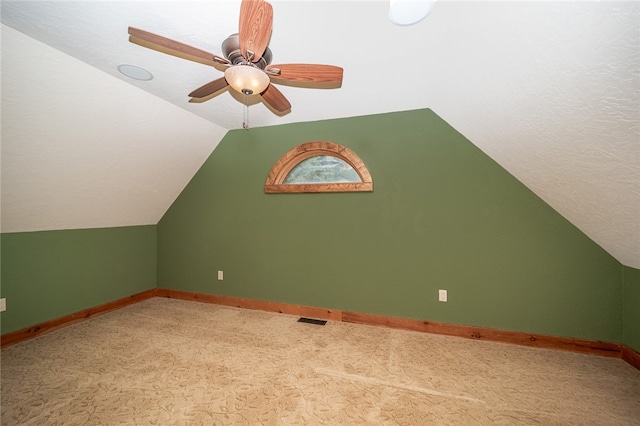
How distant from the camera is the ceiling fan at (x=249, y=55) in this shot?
3.92ft

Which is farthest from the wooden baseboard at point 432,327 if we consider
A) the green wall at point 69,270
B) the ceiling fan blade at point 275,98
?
the ceiling fan blade at point 275,98

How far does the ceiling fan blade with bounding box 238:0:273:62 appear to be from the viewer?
1146mm

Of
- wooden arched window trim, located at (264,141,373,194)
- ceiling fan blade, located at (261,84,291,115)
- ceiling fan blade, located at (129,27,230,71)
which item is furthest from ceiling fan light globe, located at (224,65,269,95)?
wooden arched window trim, located at (264,141,373,194)

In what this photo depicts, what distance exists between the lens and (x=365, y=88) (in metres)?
2.41

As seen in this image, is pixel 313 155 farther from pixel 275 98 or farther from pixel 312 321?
pixel 312 321

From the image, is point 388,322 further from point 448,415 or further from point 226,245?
point 226,245

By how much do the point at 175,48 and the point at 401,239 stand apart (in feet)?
8.72

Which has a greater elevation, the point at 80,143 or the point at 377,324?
the point at 80,143

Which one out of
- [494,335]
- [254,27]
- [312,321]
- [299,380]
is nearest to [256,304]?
[312,321]

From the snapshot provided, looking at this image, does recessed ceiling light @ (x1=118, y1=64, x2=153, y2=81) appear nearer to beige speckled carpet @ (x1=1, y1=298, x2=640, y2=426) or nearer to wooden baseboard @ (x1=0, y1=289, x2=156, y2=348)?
beige speckled carpet @ (x1=1, y1=298, x2=640, y2=426)

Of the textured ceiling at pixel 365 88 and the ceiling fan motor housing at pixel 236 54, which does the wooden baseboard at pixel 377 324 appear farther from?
the ceiling fan motor housing at pixel 236 54

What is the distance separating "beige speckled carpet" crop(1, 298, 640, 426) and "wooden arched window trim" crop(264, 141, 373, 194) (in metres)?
1.71

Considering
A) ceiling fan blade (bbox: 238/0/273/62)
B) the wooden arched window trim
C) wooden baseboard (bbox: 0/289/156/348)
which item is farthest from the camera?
the wooden arched window trim

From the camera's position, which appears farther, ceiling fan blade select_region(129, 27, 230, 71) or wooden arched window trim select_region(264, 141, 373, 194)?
wooden arched window trim select_region(264, 141, 373, 194)
